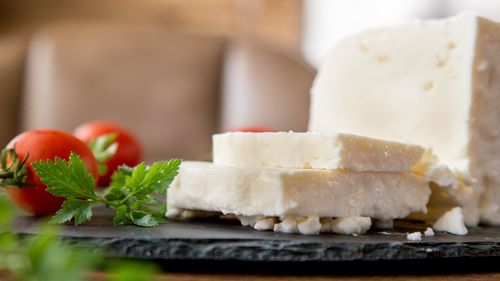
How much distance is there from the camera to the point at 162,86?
407 centimetres

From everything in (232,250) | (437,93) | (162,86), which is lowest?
(232,250)

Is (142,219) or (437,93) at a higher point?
(437,93)

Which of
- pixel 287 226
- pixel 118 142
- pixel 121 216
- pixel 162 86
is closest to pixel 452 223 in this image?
pixel 287 226

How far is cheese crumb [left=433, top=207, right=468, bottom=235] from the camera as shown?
48.5 inches

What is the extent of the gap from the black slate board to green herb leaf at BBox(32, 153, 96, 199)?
6 cm

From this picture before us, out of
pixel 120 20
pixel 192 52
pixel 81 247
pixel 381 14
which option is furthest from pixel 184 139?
pixel 81 247

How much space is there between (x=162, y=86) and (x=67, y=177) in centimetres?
299

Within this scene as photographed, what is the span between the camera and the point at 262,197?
3.70 feet

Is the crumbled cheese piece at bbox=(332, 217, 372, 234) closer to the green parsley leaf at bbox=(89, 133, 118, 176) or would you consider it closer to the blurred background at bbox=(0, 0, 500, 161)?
the green parsley leaf at bbox=(89, 133, 118, 176)

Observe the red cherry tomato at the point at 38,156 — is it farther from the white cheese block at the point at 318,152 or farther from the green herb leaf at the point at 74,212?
the white cheese block at the point at 318,152

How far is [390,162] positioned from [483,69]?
355mm

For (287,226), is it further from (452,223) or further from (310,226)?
(452,223)

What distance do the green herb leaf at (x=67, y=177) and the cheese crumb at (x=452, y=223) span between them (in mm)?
617

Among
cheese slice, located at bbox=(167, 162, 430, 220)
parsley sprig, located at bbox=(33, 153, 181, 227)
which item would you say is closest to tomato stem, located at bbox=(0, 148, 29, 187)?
parsley sprig, located at bbox=(33, 153, 181, 227)
